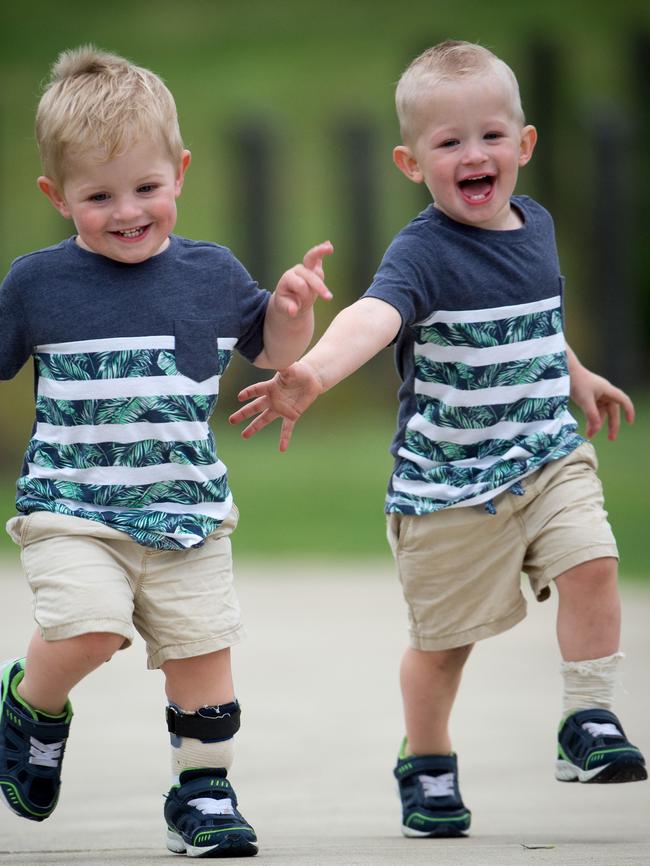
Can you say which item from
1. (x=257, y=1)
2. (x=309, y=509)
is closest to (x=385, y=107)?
(x=257, y=1)

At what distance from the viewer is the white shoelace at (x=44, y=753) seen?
10.0 ft

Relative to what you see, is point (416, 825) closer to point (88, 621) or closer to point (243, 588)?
point (88, 621)

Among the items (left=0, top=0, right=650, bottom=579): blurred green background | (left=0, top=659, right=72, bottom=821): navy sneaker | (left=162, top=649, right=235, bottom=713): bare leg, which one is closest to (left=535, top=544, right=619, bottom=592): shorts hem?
(left=162, top=649, right=235, bottom=713): bare leg

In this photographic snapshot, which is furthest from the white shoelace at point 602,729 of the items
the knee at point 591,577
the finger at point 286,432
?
the finger at point 286,432

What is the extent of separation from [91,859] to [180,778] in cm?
26

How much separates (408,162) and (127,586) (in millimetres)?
1176

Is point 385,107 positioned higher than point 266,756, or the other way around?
point 385,107

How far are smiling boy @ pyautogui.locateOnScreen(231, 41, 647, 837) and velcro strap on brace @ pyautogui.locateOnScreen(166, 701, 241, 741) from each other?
0.56 metres

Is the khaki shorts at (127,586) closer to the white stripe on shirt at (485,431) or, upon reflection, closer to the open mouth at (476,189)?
the white stripe on shirt at (485,431)

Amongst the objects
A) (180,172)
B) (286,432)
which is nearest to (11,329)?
(180,172)

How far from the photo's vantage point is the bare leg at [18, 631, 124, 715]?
2943mm

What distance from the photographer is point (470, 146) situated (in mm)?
3279

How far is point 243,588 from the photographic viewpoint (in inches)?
273

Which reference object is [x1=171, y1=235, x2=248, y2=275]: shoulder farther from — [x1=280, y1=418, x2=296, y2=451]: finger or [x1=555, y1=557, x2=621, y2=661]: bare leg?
[x1=555, y1=557, x2=621, y2=661]: bare leg
